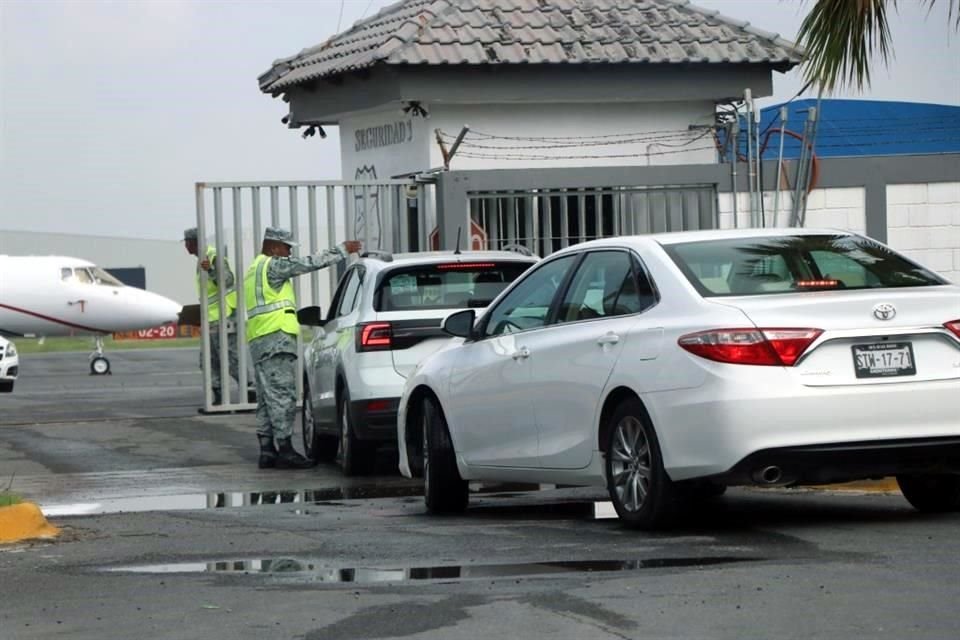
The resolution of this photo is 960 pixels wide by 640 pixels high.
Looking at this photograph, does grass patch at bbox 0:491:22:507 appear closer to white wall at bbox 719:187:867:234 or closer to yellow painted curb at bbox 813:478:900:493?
yellow painted curb at bbox 813:478:900:493

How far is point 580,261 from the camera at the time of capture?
10438 millimetres

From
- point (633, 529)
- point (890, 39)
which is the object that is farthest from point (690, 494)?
point (890, 39)

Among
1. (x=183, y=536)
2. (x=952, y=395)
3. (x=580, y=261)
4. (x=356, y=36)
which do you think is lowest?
(x=183, y=536)

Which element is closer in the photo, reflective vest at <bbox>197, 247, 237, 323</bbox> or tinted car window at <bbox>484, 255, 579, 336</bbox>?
tinted car window at <bbox>484, 255, 579, 336</bbox>

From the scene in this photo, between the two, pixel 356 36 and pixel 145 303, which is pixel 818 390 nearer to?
pixel 356 36

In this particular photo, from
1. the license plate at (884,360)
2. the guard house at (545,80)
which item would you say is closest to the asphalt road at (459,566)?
the license plate at (884,360)

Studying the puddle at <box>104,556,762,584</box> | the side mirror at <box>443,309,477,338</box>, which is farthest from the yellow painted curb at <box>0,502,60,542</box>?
the side mirror at <box>443,309,477,338</box>

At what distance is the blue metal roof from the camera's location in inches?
901

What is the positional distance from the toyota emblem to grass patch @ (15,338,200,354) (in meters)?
47.1

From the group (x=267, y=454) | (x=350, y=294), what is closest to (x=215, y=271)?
(x=267, y=454)

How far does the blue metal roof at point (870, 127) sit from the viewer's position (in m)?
22.9

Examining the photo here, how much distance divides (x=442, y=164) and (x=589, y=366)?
37.5ft

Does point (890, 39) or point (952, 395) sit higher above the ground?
point (890, 39)

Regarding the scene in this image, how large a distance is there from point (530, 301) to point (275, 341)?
4735 mm
